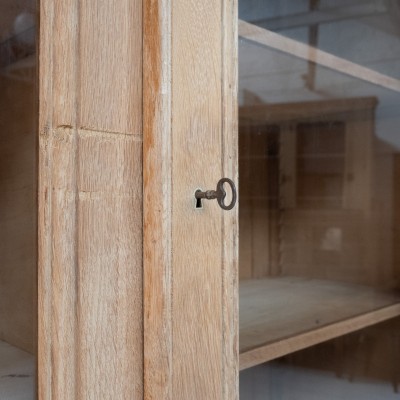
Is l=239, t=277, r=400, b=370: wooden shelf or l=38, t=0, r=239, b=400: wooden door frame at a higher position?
l=38, t=0, r=239, b=400: wooden door frame

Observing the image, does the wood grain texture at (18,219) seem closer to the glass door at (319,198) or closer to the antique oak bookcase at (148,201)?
the antique oak bookcase at (148,201)

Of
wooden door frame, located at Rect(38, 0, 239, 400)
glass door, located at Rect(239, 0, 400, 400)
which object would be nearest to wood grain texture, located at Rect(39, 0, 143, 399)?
wooden door frame, located at Rect(38, 0, 239, 400)

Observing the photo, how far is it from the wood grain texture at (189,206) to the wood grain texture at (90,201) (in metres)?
0.01

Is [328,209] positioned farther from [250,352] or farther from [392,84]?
[250,352]

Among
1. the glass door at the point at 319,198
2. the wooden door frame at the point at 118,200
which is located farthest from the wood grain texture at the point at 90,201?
the glass door at the point at 319,198

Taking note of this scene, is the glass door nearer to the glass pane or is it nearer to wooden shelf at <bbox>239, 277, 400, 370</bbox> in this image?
wooden shelf at <bbox>239, 277, 400, 370</bbox>

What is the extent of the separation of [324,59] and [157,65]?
0.32 metres

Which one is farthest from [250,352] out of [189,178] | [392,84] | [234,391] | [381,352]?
[392,84]

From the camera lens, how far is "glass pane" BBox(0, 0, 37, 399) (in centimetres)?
38

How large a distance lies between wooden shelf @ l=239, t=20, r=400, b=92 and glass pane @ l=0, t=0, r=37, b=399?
207mm

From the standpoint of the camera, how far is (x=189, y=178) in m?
0.44

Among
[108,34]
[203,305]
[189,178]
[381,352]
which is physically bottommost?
[381,352]

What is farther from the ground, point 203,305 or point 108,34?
point 108,34

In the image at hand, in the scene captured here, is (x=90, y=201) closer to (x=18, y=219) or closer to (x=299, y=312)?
(x=18, y=219)
